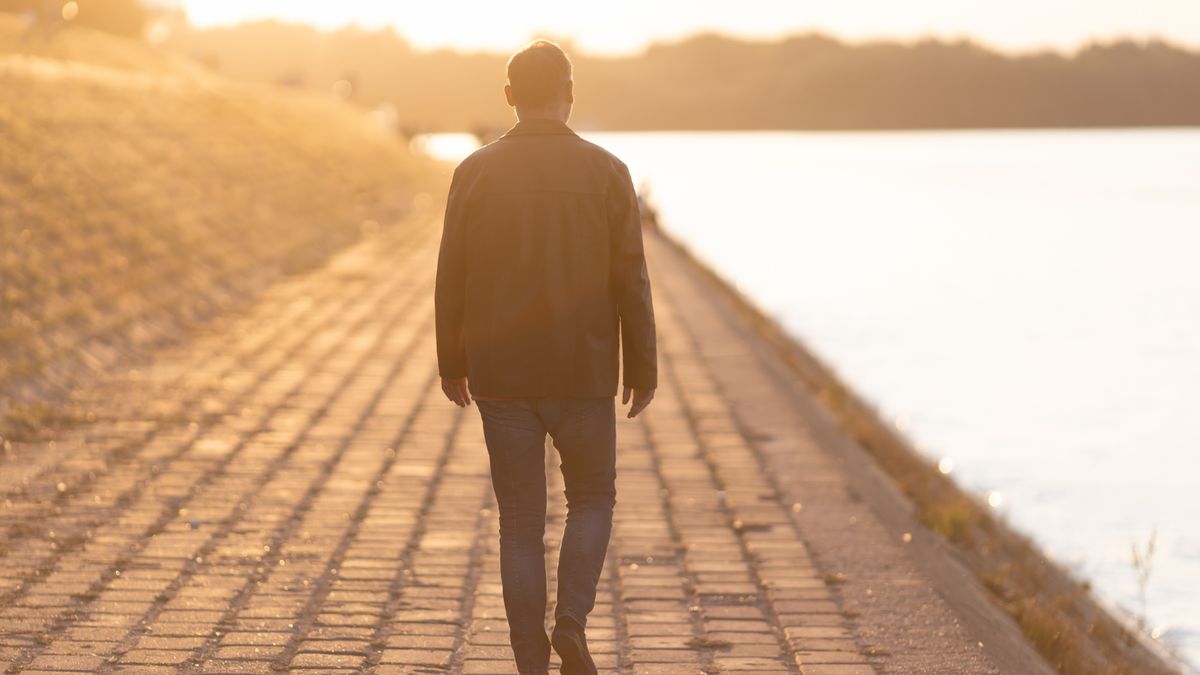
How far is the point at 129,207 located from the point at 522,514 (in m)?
13.2

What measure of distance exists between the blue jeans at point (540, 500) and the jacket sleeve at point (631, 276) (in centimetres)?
16

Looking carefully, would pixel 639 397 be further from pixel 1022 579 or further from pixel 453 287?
pixel 1022 579

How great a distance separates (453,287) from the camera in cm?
467

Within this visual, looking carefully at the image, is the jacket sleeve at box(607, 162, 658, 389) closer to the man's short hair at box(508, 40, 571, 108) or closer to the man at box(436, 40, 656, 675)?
the man at box(436, 40, 656, 675)

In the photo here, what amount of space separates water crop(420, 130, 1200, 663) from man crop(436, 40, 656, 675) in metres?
5.69

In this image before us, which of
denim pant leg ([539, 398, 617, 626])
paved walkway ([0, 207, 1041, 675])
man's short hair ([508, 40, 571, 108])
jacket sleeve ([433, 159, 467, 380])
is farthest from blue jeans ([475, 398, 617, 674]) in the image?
man's short hair ([508, 40, 571, 108])

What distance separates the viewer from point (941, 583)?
249 inches

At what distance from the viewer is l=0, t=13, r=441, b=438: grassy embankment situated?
11.5 m

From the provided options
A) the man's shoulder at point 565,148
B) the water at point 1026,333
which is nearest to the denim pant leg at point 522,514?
the man's shoulder at point 565,148

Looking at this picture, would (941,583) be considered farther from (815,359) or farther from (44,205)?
(815,359)

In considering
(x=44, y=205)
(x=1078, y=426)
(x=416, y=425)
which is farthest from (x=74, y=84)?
(x=416, y=425)

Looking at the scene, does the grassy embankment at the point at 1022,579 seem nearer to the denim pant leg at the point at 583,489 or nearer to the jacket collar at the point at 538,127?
the denim pant leg at the point at 583,489

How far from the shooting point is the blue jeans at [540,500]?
4652 mm

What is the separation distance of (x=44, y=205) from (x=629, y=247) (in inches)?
446
